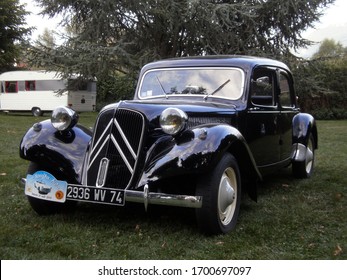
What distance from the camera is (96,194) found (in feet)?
11.1

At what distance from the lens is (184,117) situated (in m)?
3.52

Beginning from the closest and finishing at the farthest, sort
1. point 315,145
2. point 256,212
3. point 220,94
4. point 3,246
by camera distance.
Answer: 1. point 3,246
2. point 256,212
3. point 220,94
4. point 315,145

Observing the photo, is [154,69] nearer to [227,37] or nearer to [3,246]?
[3,246]

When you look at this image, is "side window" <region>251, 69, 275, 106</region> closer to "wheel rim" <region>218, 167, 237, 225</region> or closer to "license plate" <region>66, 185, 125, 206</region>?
"wheel rim" <region>218, 167, 237, 225</region>

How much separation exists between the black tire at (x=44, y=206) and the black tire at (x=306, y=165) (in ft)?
10.9

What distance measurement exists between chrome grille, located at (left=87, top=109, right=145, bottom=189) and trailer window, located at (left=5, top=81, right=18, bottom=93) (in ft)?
69.7

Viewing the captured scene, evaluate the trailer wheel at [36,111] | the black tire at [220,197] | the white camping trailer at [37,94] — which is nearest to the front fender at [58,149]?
the black tire at [220,197]

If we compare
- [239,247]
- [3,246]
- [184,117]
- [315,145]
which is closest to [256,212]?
[239,247]

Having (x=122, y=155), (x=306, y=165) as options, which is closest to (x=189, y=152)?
(x=122, y=155)

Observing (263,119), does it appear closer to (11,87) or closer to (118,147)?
(118,147)

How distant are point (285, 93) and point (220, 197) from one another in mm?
2701

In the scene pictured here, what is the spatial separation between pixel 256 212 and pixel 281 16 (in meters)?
14.5

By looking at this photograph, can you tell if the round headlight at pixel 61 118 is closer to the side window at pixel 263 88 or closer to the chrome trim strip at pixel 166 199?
the chrome trim strip at pixel 166 199

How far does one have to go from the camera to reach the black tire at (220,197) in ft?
10.9
